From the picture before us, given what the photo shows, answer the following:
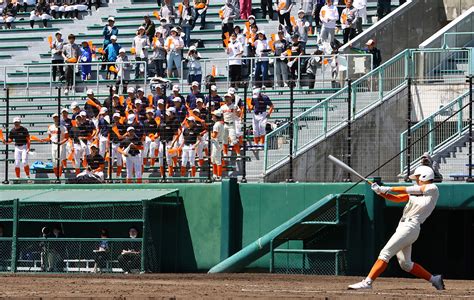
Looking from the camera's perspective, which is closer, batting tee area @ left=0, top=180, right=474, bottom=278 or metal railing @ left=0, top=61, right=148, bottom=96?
batting tee area @ left=0, top=180, right=474, bottom=278

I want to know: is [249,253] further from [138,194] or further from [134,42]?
[134,42]

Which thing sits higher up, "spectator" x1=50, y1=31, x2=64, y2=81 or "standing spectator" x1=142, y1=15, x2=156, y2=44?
"standing spectator" x1=142, y1=15, x2=156, y2=44

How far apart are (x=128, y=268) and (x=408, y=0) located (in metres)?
10.7

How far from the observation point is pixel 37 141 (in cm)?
3072

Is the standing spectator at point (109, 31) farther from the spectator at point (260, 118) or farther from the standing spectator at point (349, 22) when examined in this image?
the spectator at point (260, 118)

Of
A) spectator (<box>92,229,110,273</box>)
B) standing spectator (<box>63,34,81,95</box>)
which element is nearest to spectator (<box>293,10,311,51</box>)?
standing spectator (<box>63,34,81,95</box>)

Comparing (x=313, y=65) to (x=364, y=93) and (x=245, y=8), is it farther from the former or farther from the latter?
(x=245, y=8)

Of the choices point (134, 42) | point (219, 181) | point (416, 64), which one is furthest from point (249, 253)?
point (134, 42)

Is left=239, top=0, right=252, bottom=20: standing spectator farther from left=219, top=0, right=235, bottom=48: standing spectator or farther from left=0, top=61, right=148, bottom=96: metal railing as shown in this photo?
left=0, top=61, right=148, bottom=96: metal railing

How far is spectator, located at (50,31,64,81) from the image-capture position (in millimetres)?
35500

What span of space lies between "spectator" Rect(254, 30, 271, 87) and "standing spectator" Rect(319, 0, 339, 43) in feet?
4.52

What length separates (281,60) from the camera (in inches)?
1242

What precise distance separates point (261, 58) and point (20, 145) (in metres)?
5.67

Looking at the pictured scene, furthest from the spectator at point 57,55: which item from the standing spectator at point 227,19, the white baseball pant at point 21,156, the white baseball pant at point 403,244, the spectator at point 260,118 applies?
the white baseball pant at point 403,244
